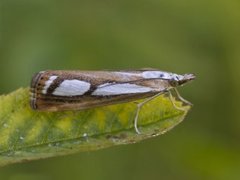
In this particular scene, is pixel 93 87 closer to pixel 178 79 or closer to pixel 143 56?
pixel 178 79

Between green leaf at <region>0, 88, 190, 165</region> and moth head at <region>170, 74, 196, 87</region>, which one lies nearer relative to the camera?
green leaf at <region>0, 88, 190, 165</region>

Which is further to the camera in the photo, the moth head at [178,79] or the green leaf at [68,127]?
the moth head at [178,79]

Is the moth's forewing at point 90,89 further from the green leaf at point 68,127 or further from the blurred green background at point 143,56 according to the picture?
the blurred green background at point 143,56

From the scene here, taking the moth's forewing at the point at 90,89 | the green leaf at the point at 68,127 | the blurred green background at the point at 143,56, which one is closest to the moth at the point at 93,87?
the moth's forewing at the point at 90,89

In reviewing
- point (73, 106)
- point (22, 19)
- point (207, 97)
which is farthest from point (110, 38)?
point (73, 106)

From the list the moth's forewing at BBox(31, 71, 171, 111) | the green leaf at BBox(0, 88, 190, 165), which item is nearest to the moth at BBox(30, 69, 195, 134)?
the moth's forewing at BBox(31, 71, 171, 111)

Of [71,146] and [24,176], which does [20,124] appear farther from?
[24,176]

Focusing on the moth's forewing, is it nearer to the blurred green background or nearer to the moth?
the moth
